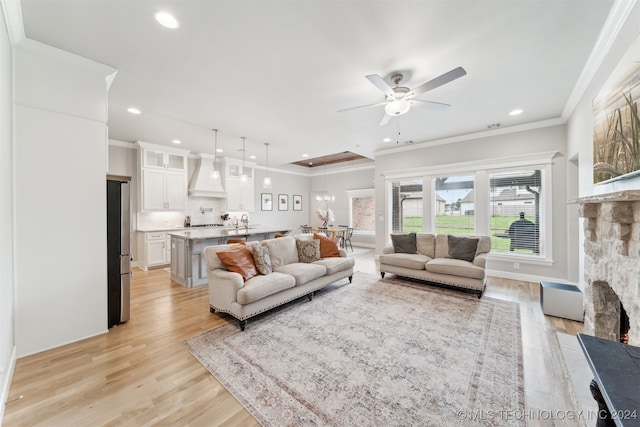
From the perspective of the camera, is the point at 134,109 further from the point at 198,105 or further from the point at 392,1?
the point at 392,1

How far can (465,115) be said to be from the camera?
4094 mm

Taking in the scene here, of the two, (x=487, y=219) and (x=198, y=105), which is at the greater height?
(x=198, y=105)

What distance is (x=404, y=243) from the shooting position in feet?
15.8

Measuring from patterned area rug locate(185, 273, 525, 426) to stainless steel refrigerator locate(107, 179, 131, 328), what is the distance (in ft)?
3.59

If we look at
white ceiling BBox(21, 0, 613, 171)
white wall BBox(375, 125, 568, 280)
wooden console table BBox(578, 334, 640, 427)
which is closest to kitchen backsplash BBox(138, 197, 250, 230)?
white ceiling BBox(21, 0, 613, 171)

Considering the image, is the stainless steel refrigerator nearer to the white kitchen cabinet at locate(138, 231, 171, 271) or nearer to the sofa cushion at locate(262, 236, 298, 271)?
the sofa cushion at locate(262, 236, 298, 271)

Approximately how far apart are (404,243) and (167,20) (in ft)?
15.0

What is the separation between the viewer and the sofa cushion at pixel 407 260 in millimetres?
4247

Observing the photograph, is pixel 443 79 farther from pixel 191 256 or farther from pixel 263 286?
pixel 191 256

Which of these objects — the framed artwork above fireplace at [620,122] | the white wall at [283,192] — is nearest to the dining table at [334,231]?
the white wall at [283,192]

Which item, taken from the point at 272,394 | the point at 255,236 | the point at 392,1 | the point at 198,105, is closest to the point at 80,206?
the point at 198,105

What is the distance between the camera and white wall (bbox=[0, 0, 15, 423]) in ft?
5.83

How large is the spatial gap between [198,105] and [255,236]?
272 centimetres

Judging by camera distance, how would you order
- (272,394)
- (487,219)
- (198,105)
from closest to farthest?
(272,394) → (198,105) → (487,219)
